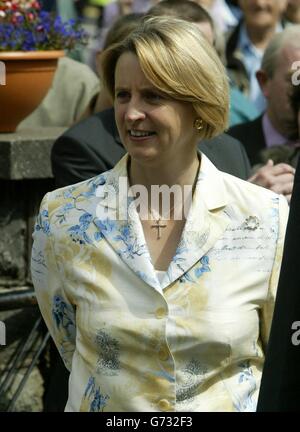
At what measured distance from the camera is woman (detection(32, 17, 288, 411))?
340 cm

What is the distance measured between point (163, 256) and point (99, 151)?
1.03 m

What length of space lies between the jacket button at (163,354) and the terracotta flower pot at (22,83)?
2.41 metres

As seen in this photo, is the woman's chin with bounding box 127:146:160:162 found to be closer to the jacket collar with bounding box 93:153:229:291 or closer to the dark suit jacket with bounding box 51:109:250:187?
the jacket collar with bounding box 93:153:229:291

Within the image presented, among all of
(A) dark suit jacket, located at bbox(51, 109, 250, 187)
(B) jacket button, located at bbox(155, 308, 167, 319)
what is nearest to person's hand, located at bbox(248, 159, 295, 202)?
(A) dark suit jacket, located at bbox(51, 109, 250, 187)

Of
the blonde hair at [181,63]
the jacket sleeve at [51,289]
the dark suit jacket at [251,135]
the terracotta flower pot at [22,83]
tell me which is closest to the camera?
the blonde hair at [181,63]

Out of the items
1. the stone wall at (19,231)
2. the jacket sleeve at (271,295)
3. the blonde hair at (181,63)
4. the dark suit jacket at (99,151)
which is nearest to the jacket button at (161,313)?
the jacket sleeve at (271,295)

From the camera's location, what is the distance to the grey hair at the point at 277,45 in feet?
18.9

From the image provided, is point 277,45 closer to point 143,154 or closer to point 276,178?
point 276,178

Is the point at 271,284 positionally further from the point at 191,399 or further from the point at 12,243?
the point at 12,243

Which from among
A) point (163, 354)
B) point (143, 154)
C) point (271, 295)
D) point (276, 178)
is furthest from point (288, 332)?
point (276, 178)

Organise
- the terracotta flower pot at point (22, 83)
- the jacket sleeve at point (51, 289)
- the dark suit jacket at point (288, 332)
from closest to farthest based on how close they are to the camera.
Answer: the dark suit jacket at point (288, 332)
the jacket sleeve at point (51, 289)
the terracotta flower pot at point (22, 83)

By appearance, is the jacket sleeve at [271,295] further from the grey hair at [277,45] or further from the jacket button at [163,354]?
the grey hair at [277,45]

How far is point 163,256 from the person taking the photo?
3549 mm

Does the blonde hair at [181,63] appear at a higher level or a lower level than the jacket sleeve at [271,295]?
higher
